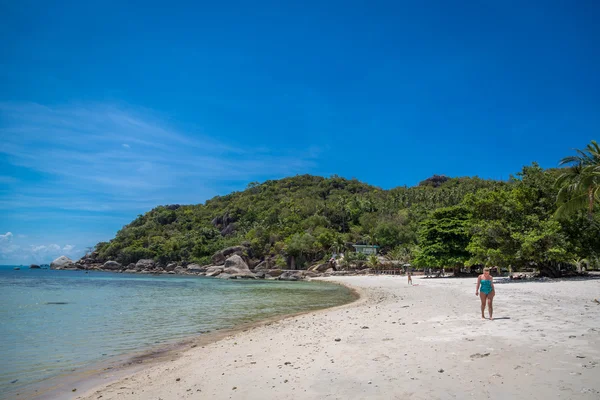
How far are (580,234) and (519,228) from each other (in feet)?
15.2

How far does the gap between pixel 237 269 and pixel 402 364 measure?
3111 inches

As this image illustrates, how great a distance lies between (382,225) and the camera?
92.9m

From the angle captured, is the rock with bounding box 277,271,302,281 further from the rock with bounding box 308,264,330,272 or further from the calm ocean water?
the calm ocean water

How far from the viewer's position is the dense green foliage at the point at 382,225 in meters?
28.2

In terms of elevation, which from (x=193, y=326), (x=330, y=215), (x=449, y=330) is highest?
(x=330, y=215)

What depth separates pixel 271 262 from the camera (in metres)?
95.1

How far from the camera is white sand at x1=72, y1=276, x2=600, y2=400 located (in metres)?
5.53

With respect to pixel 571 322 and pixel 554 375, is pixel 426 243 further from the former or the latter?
pixel 554 375

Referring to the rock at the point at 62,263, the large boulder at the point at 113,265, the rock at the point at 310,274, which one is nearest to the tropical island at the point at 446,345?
the rock at the point at 310,274

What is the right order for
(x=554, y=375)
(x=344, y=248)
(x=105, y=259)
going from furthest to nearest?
(x=105, y=259) → (x=344, y=248) → (x=554, y=375)

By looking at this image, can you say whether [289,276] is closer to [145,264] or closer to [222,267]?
[222,267]

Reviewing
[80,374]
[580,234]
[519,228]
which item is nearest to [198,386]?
[80,374]

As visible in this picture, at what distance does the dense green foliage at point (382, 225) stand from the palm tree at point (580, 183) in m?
2.41

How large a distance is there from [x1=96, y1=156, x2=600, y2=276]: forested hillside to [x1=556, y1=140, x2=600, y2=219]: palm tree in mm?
1791
